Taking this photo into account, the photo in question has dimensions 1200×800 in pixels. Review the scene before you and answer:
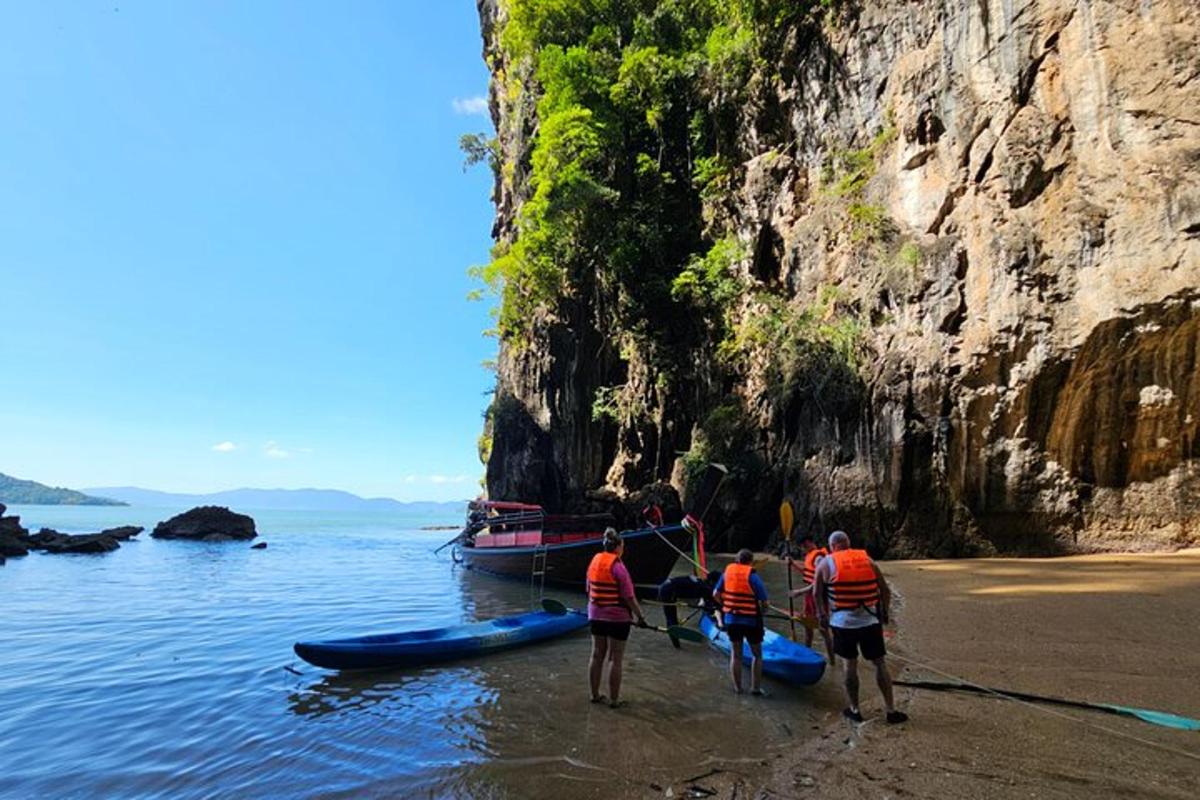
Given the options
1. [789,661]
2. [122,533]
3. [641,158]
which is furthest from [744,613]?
[122,533]

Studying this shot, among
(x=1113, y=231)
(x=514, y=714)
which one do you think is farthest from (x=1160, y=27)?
(x=514, y=714)

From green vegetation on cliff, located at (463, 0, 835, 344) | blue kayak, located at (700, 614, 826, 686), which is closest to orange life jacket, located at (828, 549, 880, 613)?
blue kayak, located at (700, 614, 826, 686)

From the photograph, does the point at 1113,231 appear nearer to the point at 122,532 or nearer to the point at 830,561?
the point at 830,561

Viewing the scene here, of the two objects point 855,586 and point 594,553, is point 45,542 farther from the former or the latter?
point 855,586

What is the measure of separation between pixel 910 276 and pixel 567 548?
10975mm

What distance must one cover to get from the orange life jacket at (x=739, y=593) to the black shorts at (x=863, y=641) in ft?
3.66

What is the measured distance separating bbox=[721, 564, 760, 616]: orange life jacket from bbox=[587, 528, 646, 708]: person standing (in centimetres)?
96

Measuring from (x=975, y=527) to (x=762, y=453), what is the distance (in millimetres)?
7013

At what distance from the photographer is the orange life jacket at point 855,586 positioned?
537cm

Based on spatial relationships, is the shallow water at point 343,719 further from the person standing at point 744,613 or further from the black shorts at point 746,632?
the black shorts at point 746,632

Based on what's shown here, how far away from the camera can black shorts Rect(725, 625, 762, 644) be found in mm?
6395

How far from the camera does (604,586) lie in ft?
20.3

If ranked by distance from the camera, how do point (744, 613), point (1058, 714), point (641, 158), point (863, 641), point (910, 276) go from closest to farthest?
1. point (1058, 714)
2. point (863, 641)
3. point (744, 613)
4. point (910, 276)
5. point (641, 158)

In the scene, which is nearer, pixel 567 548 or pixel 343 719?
pixel 343 719
